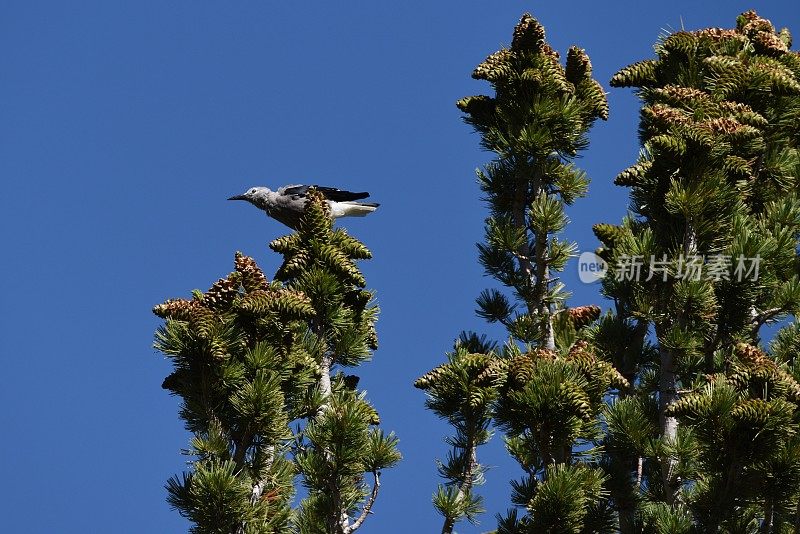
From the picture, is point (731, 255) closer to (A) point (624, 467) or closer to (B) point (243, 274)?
(A) point (624, 467)

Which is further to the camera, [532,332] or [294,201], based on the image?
[294,201]

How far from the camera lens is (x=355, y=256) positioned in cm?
941

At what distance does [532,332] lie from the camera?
9.79 m

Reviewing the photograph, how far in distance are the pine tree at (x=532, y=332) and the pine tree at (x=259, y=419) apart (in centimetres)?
76

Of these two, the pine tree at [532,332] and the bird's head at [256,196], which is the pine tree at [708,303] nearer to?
the pine tree at [532,332]

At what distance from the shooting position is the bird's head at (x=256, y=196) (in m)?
13.7

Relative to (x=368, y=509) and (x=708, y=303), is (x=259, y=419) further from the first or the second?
(x=708, y=303)

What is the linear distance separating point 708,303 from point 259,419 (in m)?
3.81

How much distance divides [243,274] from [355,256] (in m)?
1.16

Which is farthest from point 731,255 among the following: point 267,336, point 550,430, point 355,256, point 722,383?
point 267,336

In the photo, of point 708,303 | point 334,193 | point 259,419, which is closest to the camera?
point 259,419

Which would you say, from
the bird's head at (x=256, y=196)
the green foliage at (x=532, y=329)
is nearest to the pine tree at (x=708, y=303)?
the green foliage at (x=532, y=329)

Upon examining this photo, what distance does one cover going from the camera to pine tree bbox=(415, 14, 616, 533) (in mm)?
8531

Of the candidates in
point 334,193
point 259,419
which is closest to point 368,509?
point 259,419
